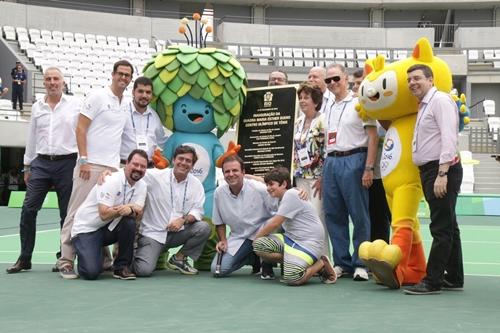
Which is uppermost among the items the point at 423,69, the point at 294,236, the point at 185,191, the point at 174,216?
the point at 423,69

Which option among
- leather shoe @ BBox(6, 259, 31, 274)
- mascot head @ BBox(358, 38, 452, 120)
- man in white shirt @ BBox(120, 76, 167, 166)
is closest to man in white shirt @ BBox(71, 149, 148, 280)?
man in white shirt @ BBox(120, 76, 167, 166)

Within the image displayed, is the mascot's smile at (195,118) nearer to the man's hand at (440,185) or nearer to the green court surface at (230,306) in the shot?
the green court surface at (230,306)

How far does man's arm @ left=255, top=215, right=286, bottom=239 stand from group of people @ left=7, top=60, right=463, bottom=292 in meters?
0.01

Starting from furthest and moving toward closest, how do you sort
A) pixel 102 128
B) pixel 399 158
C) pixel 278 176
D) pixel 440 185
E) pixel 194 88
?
1. pixel 194 88
2. pixel 102 128
3. pixel 278 176
4. pixel 399 158
5. pixel 440 185

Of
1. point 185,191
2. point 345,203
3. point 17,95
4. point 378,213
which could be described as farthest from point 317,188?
point 17,95

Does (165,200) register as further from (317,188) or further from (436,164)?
(436,164)

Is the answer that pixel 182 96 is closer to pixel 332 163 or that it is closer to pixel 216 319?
pixel 332 163

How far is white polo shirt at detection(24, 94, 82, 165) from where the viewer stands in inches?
296

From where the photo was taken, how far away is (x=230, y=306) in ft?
18.5

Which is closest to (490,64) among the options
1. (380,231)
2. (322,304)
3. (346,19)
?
Answer: (346,19)

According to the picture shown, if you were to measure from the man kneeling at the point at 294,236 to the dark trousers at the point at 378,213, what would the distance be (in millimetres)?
655

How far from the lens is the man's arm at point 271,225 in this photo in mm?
7032

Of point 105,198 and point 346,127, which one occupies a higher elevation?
point 346,127

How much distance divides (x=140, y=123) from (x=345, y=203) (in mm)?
2044
